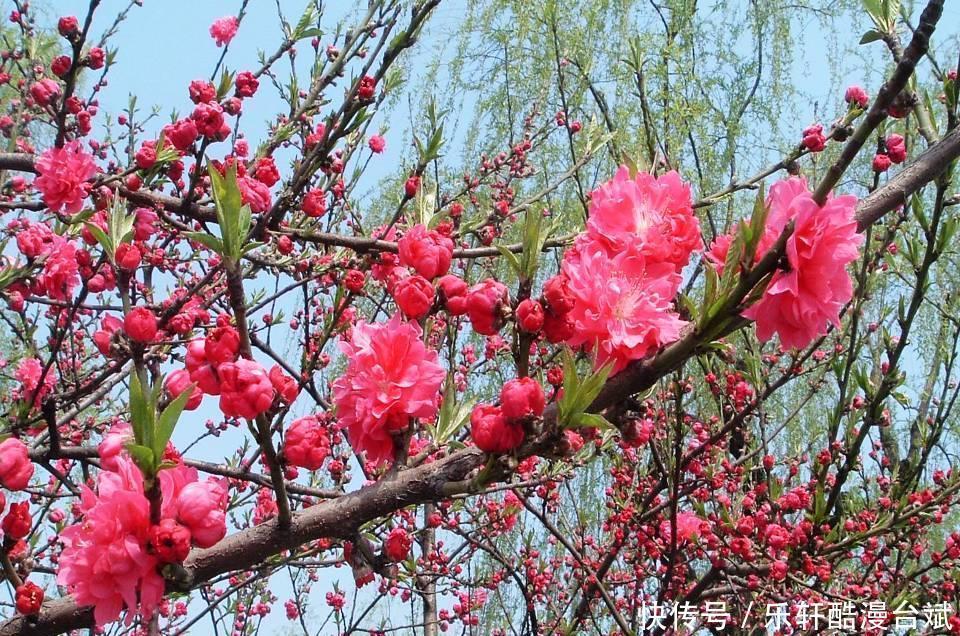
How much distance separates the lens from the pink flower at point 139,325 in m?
0.98

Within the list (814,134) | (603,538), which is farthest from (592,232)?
(603,538)

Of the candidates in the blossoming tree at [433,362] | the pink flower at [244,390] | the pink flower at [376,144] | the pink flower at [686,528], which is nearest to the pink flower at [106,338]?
the blossoming tree at [433,362]

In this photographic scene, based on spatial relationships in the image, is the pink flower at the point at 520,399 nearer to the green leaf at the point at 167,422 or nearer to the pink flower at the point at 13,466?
the green leaf at the point at 167,422

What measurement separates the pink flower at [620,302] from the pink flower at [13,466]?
2.41 ft

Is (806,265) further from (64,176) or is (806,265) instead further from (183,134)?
(64,176)

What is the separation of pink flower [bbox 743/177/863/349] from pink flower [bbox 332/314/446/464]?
0.38 m

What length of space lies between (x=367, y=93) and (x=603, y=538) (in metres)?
3.03

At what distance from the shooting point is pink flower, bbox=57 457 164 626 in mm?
786

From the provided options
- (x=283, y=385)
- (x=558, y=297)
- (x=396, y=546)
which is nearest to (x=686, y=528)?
(x=396, y=546)

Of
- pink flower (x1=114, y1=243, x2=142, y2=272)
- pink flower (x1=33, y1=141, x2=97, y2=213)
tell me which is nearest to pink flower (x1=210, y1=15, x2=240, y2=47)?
pink flower (x1=33, y1=141, x2=97, y2=213)

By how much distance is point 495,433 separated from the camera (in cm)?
83

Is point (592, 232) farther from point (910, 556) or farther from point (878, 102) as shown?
point (910, 556)

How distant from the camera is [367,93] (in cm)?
182

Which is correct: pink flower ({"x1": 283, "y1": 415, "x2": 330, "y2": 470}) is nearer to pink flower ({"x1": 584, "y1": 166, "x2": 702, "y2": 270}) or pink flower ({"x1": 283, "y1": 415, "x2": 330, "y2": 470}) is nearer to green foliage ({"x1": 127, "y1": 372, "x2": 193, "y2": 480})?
green foliage ({"x1": 127, "y1": 372, "x2": 193, "y2": 480})
